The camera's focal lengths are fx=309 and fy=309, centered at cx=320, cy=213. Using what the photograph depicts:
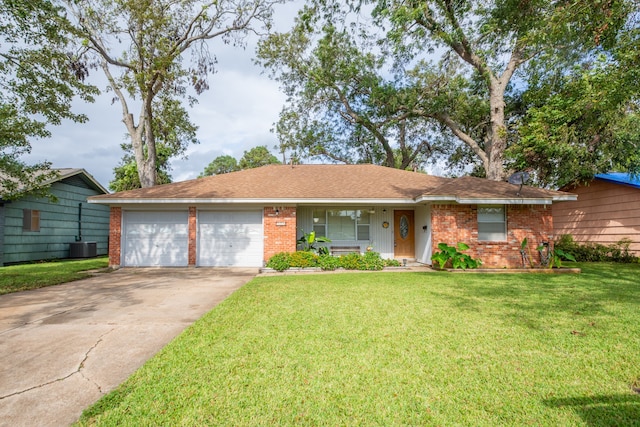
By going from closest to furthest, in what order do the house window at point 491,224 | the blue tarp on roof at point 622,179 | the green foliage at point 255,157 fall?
the house window at point 491,224 → the blue tarp on roof at point 622,179 → the green foliage at point 255,157

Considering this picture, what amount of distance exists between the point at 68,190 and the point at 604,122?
23.6m

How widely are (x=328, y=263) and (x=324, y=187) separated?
360 cm

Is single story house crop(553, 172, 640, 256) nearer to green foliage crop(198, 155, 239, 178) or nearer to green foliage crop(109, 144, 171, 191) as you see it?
green foliage crop(109, 144, 171, 191)

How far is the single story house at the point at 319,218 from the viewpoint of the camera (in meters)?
10.9

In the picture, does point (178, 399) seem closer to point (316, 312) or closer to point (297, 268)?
point (316, 312)

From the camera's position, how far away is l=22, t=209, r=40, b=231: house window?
14180 millimetres

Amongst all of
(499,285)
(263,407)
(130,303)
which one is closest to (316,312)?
(263,407)

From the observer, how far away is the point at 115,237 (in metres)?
12.0

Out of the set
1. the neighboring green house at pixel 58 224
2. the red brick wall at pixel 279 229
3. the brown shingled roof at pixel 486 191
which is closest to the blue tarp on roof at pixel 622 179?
the brown shingled roof at pixel 486 191

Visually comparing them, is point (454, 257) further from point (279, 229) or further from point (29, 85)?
point (29, 85)

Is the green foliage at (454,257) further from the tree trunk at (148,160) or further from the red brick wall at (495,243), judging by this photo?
the tree trunk at (148,160)

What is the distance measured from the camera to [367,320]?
474 centimetres

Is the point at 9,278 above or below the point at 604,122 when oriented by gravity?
below

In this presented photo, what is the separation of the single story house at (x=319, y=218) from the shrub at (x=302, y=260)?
98 centimetres
